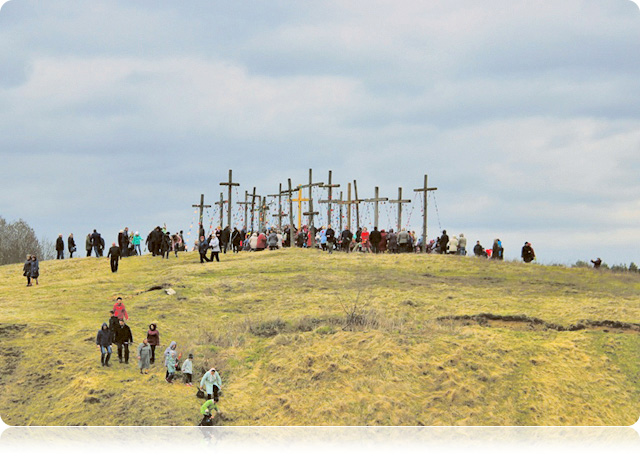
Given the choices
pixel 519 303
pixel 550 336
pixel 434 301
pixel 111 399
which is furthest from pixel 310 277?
pixel 111 399

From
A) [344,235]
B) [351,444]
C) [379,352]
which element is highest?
[344,235]

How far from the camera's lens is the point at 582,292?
32.8 meters

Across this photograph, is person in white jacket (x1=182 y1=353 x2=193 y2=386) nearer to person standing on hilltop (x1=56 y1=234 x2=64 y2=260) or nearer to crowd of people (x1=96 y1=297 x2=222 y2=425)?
crowd of people (x1=96 y1=297 x2=222 y2=425)

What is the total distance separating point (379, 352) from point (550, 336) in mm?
6622

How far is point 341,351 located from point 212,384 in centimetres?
461

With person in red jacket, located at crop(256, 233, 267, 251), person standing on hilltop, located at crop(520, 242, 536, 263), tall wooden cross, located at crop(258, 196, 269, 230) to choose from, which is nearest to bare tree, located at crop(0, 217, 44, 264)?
tall wooden cross, located at crop(258, 196, 269, 230)

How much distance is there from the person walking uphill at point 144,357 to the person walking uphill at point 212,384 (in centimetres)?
284

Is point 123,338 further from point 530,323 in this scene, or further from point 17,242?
point 17,242

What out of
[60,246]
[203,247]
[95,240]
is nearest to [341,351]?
[203,247]

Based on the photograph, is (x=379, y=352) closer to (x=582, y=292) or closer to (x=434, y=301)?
(x=434, y=301)

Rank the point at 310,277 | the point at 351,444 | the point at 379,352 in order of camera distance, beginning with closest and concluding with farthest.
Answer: the point at 351,444, the point at 379,352, the point at 310,277

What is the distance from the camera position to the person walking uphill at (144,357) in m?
21.2

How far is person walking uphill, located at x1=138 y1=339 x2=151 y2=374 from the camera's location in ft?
69.5

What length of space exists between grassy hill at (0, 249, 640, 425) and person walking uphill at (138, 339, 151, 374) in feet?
1.05
